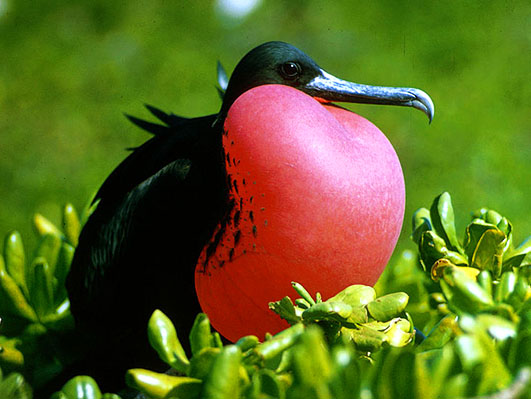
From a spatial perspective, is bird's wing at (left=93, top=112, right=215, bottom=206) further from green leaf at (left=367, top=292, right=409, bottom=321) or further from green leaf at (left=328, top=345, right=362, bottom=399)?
green leaf at (left=328, top=345, right=362, bottom=399)

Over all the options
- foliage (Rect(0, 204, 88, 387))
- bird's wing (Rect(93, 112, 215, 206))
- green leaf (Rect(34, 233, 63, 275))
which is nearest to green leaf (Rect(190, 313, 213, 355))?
bird's wing (Rect(93, 112, 215, 206))

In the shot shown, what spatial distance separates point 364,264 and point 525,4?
291 cm

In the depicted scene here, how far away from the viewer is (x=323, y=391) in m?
0.64

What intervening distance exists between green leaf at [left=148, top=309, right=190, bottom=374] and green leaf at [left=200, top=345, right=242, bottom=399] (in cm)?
10

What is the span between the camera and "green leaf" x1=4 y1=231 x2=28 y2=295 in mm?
1366

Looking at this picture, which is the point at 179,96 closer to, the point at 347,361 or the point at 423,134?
the point at 423,134

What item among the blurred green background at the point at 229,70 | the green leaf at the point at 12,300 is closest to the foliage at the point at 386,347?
the green leaf at the point at 12,300

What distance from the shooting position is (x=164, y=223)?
3.83ft

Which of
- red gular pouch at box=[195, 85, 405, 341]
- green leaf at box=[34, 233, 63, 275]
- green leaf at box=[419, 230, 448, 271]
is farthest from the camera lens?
green leaf at box=[34, 233, 63, 275]

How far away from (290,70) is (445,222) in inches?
12.6

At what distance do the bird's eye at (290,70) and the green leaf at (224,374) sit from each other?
566mm

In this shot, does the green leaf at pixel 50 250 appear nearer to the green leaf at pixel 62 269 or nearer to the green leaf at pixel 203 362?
the green leaf at pixel 62 269

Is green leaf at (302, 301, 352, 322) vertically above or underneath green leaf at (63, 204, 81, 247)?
above

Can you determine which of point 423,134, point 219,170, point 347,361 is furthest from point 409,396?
point 423,134
